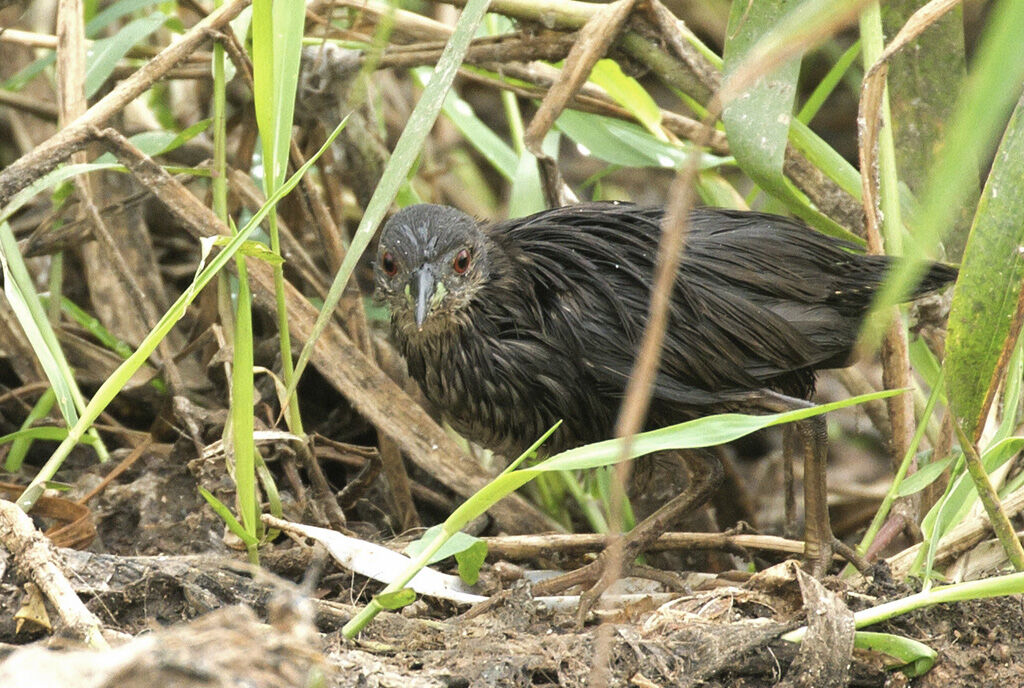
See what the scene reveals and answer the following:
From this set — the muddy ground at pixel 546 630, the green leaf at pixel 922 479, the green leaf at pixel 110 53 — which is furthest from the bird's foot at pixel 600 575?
the green leaf at pixel 110 53

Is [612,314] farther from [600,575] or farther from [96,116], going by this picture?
[96,116]

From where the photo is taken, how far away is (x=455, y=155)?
190 inches

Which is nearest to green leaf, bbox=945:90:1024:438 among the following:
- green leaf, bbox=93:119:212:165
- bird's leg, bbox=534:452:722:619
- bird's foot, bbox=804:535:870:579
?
bird's foot, bbox=804:535:870:579

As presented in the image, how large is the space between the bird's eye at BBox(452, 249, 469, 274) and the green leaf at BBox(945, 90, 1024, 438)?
1106mm

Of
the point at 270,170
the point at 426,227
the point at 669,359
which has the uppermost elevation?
the point at 270,170

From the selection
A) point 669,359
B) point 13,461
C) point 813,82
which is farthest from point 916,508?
point 813,82

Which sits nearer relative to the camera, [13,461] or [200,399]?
[13,461]

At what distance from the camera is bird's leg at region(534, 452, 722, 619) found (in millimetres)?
2580

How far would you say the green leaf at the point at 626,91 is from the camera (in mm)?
3062

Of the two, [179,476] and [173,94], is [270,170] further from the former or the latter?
[173,94]

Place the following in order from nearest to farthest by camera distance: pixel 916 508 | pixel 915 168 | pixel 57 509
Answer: pixel 57 509 → pixel 916 508 → pixel 915 168

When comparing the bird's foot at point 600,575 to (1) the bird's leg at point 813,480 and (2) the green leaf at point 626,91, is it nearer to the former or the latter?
(1) the bird's leg at point 813,480

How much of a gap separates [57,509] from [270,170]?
0.91 m

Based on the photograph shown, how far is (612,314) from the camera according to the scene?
256cm
